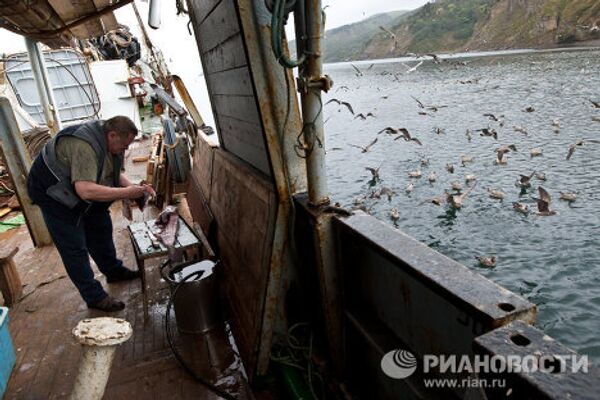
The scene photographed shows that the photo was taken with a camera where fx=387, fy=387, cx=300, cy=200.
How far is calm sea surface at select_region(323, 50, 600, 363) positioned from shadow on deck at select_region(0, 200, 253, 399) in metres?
6.28

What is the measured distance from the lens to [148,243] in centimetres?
422

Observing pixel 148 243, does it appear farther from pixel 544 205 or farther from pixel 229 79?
pixel 544 205

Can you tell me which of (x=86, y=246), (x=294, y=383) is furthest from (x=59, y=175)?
(x=294, y=383)

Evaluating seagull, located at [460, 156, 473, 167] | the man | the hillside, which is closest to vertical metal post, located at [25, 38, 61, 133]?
the man

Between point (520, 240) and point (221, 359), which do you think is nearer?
point (221, 359)

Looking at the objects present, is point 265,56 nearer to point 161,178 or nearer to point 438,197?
point 161,178

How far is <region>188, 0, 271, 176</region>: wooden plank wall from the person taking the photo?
9.88ft

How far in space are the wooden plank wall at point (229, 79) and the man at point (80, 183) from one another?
40.5 inches

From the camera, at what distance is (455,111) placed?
82.2 ft

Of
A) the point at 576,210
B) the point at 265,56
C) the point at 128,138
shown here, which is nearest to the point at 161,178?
the point at 128,138

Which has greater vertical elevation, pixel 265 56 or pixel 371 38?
pixel 371 38

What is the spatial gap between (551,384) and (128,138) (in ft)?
12.6

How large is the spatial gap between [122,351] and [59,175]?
180cm

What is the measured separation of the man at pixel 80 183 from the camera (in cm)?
362
